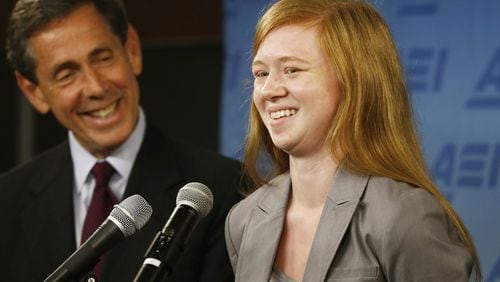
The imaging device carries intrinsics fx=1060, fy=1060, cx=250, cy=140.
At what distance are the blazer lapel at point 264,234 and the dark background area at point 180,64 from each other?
1.99 m

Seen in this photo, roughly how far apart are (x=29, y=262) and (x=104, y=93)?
0.44 metres

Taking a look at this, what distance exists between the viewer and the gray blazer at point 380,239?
1.77 m

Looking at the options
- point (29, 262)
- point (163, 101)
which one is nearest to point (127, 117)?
point (29, 262)

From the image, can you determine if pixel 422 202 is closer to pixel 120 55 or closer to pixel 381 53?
pixel 381 53

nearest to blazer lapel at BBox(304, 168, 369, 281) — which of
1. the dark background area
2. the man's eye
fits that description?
the man's eye

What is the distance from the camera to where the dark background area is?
4.08 m

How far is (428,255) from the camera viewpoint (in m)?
1.76

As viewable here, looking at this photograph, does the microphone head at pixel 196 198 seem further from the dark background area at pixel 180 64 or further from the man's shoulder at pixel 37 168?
the dark background area at pixel 180 64

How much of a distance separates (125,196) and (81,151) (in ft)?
0.68

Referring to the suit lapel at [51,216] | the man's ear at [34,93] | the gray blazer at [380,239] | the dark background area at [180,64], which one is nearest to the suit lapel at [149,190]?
the suit lapel at [51,216]

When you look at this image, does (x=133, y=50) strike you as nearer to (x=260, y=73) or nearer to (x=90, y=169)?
(x=90, y=169)

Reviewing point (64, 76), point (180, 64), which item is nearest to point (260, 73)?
point (64, 76)

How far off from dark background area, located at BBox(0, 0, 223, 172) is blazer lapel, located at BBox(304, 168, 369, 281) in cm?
218

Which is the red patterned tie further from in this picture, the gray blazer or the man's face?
the gray blazer
